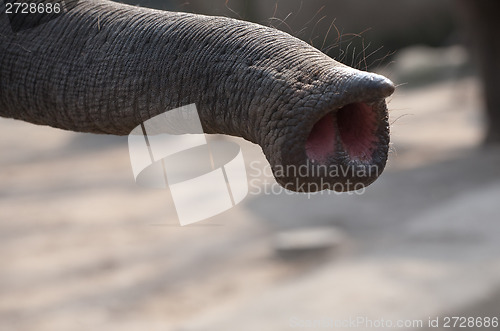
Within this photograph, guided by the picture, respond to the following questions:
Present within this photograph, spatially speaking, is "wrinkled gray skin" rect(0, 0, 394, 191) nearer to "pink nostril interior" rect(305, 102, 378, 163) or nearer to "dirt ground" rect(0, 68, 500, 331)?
"pink nostril interior" rect(305, 102, 378, 163)

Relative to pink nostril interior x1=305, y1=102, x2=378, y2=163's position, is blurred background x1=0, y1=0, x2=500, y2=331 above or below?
below

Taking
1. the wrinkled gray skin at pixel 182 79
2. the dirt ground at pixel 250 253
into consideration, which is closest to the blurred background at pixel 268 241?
the dirt ground at pixel 250 253

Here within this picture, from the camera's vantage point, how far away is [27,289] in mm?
4457

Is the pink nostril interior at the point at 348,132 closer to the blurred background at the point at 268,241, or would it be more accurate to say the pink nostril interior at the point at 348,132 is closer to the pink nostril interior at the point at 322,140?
the pink nostril interior at the point at 322,140

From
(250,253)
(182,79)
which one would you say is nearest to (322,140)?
(182,79)

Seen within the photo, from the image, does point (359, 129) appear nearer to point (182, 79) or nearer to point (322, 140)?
point (322, 140)

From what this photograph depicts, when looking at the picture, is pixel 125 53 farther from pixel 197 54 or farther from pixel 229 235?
pixel 229 235

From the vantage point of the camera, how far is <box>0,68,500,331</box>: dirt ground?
3.39 m

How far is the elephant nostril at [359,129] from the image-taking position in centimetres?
106

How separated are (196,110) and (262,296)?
247 cm

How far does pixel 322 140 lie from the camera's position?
3.38ft

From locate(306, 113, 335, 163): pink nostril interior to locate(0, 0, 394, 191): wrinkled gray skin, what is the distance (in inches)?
0.4

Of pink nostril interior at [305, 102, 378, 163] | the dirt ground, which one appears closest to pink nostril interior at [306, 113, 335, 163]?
pink nostril interior at [305, 102, 378, 163]

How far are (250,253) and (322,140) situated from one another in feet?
12.5
